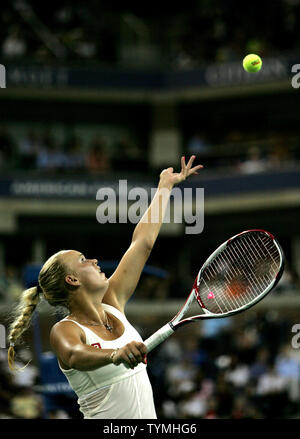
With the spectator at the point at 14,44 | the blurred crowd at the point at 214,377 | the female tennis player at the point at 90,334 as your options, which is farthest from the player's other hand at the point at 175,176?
the spectator at the point at 14,44

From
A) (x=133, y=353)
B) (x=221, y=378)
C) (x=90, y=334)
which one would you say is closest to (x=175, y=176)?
(x=90, y=334)

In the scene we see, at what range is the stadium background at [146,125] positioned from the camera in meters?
21.5

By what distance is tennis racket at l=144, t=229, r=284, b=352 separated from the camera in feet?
17.5

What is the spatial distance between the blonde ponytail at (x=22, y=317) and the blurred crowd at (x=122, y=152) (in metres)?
16.5

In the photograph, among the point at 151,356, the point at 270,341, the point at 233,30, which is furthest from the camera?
the point at 233,30

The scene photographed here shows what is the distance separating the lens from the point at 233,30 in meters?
→ 23.1

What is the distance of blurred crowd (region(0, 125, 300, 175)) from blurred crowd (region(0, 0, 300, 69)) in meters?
2.23

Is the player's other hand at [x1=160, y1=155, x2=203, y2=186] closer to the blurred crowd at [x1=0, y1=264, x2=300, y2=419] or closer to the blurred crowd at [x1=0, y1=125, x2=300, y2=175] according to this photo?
the blurred crowd at [x1=0, y1=264, x2=300, y2=419]

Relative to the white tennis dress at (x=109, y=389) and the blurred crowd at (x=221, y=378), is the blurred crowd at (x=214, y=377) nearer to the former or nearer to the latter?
the blurred crowd at (x=221, y=378)

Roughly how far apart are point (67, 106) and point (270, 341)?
36.6 ft

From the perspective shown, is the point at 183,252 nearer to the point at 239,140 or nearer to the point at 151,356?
the point at 239,140

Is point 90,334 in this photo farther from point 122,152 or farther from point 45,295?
point 122,152

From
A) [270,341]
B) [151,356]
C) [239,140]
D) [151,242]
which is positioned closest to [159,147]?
[239,140]

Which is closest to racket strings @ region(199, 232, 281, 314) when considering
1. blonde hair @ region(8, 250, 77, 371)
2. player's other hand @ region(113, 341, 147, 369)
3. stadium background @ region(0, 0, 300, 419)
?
blonde hair @ region(8, 250, 77, 371)
